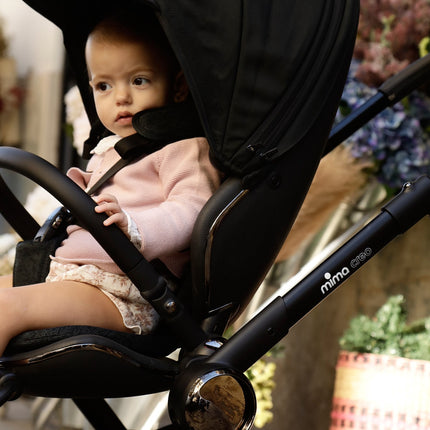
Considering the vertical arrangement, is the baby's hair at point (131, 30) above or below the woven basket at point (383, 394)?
above

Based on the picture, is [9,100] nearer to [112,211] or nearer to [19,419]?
[19,419]

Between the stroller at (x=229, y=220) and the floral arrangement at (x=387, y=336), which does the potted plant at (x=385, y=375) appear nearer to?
the floral arrangement at (x=387, y=336)

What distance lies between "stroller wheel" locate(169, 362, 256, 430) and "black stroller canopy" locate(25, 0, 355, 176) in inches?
12.4

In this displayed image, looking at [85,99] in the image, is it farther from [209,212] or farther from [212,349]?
[212,349]

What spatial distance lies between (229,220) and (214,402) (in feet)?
0.89

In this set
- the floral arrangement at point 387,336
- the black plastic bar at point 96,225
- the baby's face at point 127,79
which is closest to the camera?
the black plastic bar at point 96,225

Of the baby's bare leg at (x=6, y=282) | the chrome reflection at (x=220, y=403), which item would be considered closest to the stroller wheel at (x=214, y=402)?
the chrome reflection at (x=220, y=403)

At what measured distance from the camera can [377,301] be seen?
2559 mm

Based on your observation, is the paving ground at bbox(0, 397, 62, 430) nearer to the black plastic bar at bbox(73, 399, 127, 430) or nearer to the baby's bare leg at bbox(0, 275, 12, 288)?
the black plastic bar at bbox(73, 399, 127, 430)

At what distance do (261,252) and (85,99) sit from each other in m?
0.52

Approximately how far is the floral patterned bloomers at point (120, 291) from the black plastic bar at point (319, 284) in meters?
0.15

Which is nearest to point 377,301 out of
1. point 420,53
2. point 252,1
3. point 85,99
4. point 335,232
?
point 335,232

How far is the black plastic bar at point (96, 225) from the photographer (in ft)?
3.52

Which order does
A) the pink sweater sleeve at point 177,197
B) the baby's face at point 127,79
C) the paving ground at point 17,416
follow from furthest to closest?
the paving ground at point 17,416 → the baby's face at point 127,79 → the pink sweater sleeve at point 177,197
